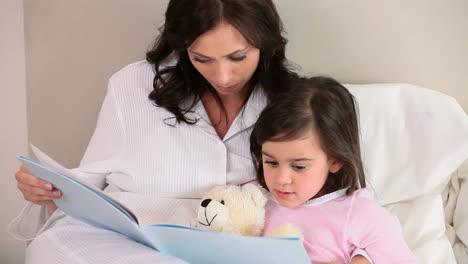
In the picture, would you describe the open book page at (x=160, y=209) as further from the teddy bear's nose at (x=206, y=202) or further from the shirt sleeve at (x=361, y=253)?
the shirt sleeve at (x=361, y=253)

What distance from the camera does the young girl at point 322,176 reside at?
1.10 metres

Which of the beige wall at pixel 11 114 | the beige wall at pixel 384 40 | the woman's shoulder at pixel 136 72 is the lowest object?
the beige wall at pixel 11 114

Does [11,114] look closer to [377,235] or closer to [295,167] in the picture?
[295,167]

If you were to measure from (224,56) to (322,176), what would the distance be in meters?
0.33

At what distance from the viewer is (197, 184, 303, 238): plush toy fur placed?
45.3 inches

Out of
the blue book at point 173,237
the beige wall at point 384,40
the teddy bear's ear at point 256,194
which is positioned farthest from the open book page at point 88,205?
the beige wall at point 384,40

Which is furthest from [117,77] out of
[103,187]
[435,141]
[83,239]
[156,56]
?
[435,141]

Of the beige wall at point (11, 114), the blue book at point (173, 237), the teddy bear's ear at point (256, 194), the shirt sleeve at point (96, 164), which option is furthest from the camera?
the beige wall at point (11, 114)

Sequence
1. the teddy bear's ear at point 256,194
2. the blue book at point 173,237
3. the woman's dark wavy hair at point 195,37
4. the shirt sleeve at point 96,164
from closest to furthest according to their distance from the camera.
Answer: the blue book at point 173,237 < the woman's dark wavy hair at point 195,37 < the teddy bear's ear at point 256,194 < the shirt sleeve at point 96,164

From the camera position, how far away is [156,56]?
134cm

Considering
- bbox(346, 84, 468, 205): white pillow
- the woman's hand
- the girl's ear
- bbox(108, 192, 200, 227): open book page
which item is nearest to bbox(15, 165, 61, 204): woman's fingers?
the woman's hand

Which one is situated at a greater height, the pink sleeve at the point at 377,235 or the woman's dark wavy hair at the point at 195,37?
the woman's dark wavy hair at the point at 195,37

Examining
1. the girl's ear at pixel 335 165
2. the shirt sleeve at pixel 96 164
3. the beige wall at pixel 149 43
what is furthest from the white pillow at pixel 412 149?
the shirt sleeve at pixel 96 164

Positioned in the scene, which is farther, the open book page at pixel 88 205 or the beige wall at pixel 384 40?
the beige wall at pixel 384 40
